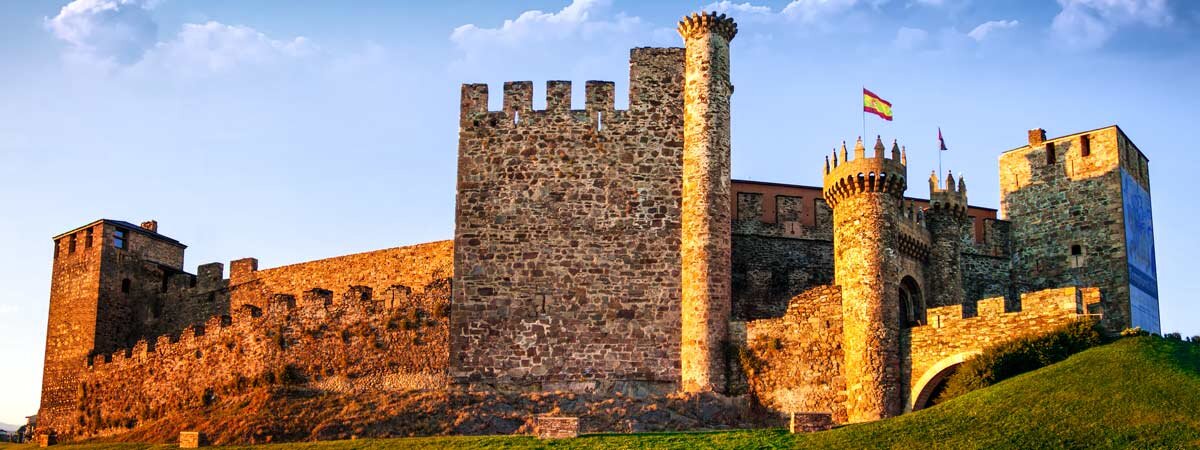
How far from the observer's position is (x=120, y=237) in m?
55.9

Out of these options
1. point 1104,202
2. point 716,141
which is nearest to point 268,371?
point 716,141

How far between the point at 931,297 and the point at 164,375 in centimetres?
2416

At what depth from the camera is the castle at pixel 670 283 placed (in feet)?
128

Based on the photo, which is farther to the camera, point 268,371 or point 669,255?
point 268,371

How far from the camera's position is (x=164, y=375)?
4781cm

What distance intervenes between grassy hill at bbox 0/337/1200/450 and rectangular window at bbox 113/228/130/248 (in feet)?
74.5

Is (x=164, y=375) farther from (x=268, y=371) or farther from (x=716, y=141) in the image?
(x=716, y=141)

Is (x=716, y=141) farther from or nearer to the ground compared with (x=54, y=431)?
farther from the ground

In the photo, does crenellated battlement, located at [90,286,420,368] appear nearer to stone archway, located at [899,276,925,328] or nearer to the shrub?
stone archway, located at [899,276,925,328]

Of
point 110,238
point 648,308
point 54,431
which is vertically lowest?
point 54,431

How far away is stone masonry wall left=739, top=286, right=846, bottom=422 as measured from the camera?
39188 millimetres

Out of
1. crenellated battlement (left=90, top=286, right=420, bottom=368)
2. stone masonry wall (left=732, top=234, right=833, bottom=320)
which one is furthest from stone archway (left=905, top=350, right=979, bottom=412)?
crenellated battlement (left=90, top=286, right=420, bottom=368)

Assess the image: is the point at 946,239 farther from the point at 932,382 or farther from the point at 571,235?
the point at 571,235

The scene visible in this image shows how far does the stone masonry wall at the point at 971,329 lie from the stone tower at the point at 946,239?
16.7 feet
